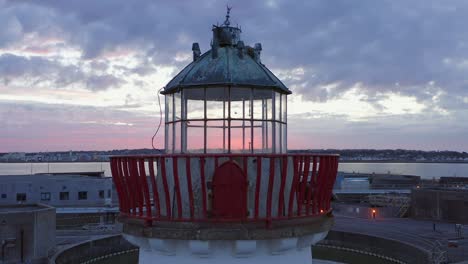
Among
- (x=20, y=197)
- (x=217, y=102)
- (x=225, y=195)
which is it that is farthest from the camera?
(x=20, y=197)


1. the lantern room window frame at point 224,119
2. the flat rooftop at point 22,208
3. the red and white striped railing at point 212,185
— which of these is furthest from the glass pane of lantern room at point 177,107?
the flat rooftop at point 22,208

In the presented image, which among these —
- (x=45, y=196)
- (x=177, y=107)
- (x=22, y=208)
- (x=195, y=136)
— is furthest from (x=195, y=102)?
(x=45, y=196)

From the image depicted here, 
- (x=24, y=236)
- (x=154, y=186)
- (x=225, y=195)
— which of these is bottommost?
(x=24, y=236)

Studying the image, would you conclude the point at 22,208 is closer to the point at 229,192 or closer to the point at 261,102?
the point at 261,102

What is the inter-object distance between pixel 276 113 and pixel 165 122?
1886 mm

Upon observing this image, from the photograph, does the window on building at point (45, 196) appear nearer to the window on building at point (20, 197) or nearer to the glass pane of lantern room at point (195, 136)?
the window on building at point (20, 197)

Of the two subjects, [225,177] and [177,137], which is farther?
[177,137]

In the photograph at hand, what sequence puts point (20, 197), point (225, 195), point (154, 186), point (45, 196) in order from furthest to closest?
point (45, 196) → point (20, 197) → point (154, 186) → point (225, 195)

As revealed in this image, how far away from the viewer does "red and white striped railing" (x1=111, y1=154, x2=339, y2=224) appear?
712 cm

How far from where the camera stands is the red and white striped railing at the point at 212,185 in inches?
280

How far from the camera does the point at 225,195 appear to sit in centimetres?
714

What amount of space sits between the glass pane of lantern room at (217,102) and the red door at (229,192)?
3.01 ft

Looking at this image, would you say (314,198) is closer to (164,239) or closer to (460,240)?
(164,239)

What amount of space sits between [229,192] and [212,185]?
0.28 metres
